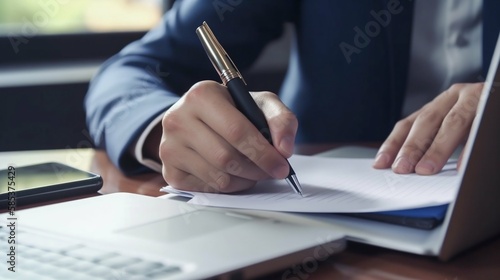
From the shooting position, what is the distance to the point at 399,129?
768mm

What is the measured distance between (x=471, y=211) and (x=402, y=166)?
199mm

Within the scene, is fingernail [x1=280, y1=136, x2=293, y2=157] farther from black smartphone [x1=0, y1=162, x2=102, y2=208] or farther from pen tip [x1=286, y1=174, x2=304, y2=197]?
black smartphone [x1=0, y1=162, x2=102, y2=208]

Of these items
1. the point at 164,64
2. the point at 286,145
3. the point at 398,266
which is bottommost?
the point at 398,266

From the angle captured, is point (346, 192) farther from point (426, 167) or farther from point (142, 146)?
point (142, 146)

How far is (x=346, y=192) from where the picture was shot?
621 mm

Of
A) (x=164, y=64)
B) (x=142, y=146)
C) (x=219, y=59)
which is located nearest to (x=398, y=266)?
(x=219, y=59)

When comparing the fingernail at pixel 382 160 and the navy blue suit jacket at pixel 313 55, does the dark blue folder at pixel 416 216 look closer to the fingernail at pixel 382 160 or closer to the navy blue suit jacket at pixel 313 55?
the fingernail at pixel 382 160

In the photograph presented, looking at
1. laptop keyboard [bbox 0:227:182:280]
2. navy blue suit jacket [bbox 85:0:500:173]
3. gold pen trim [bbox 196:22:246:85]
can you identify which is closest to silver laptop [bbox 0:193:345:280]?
laptop keyboard [bbox 0:227:182:280]

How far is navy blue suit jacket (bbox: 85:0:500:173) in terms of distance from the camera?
1100 mm

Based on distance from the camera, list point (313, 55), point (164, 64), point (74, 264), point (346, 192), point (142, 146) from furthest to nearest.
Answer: point (313, 55), point (164, 64), point (142, 146), point (346, 192), point (74, 264)

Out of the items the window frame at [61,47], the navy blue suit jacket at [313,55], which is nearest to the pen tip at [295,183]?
the navy blue suit jacket at [313,55]

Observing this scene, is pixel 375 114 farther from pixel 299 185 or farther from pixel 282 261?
pixel 282 261

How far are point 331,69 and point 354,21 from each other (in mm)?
93

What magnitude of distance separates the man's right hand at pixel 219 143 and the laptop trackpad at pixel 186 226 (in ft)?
0.25
